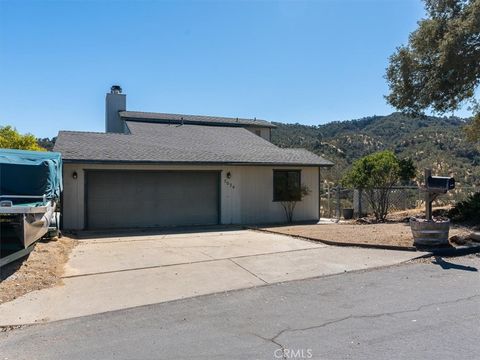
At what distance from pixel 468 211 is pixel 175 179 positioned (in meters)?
9.98

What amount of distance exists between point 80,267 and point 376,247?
6.48 m

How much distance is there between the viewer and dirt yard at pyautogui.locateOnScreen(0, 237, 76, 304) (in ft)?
21.2

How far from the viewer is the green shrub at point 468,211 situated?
44.7ft

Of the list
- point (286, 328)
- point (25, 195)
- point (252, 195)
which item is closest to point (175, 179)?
point (252, 195)

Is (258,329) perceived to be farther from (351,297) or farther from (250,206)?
(250,206)

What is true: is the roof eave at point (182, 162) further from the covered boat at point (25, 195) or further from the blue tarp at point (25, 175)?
the blue tarp at point (25, 175)

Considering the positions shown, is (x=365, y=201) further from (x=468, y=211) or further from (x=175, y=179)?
(x=175, y=179)

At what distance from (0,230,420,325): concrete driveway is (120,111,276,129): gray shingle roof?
12.0m

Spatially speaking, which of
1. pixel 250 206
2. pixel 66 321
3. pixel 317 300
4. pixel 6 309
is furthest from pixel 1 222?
pixel 250 206

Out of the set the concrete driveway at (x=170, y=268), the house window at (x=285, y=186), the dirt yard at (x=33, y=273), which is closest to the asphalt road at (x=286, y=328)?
the concrete driveway at (x=170, y=268)

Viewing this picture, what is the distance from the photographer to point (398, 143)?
44.1 metres

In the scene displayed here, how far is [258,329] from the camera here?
4.90 meters

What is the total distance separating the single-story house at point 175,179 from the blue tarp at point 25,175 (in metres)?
3.93

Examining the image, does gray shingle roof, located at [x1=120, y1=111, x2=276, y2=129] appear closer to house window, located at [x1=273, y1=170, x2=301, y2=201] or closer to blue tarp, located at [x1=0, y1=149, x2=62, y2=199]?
house window, located at [x1=273, y1=170, x2=301, y2=201]
